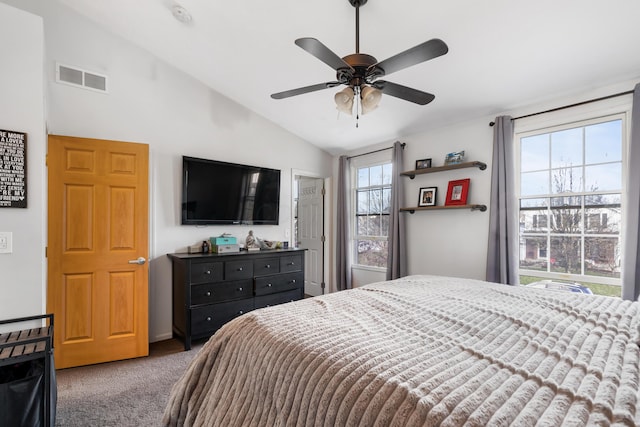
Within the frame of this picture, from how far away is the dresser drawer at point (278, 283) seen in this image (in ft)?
11.5

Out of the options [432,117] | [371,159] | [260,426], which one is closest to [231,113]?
[371,159]

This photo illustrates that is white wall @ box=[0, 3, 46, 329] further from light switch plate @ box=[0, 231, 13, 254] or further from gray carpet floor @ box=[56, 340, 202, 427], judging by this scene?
gray carpet floor @ box=[56, 340, 202, 427]

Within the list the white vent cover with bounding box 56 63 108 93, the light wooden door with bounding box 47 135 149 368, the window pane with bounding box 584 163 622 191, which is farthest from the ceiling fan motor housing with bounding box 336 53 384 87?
the white vent cover with bounding box 56 63 108 93

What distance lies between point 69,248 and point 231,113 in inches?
89.6

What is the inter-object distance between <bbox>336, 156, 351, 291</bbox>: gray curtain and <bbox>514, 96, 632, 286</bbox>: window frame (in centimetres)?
225

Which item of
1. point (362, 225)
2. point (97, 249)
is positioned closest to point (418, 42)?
point (362, 225)

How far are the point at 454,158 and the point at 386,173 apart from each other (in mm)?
1063

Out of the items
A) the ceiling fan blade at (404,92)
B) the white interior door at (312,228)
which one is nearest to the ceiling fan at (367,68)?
the ceiling fan blade at (404,92)

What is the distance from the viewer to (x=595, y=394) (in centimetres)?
75

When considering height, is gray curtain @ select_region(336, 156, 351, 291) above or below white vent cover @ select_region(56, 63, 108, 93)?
below

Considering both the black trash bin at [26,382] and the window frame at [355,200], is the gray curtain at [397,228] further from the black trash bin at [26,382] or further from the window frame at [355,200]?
the black trash bin at [26,382]

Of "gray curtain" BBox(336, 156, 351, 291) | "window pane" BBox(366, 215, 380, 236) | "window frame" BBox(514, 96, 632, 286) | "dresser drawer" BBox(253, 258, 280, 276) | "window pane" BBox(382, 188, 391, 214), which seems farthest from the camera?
"gray curtain" BBox(336, 156, 351, 291)

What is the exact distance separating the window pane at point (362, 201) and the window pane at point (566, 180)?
2289 millimetres

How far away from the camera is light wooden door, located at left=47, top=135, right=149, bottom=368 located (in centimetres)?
256
